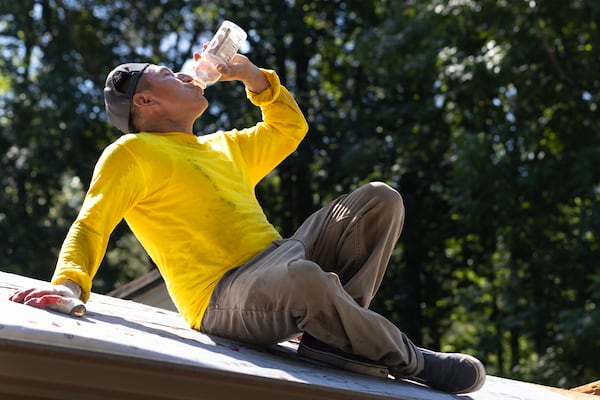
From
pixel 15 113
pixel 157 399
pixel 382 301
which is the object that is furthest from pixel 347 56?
pixel 157 399

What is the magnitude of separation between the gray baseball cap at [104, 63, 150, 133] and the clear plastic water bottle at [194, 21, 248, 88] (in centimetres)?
24

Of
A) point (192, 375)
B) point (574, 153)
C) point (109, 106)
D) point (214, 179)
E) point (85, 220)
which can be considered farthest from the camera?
point (574, 153)

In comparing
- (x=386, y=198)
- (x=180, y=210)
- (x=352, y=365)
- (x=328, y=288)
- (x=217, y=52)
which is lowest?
(x=352, y=365)

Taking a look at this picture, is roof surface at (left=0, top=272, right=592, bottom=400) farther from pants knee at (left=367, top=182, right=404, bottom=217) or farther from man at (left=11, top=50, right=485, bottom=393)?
pants knee at (left=367, top=182, right=404, bottom=217)

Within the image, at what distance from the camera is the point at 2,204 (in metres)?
15.8

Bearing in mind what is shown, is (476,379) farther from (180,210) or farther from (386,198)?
(180,210)

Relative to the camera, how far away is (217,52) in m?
3.91

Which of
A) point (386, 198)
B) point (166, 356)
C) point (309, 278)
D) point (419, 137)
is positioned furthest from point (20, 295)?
point (419, 137)

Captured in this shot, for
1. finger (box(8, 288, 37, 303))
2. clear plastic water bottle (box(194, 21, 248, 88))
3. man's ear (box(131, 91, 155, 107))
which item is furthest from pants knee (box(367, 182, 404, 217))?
finger (box(8, 288, 37, 303))

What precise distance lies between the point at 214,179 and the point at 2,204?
12.7 meters

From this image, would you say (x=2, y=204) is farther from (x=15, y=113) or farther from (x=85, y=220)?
(x=85, y=220)

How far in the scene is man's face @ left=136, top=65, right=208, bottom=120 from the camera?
396 centimetres

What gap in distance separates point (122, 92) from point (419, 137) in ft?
35.6

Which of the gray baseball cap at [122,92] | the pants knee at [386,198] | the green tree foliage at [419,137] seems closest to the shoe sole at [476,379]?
the pants knee at [386,198]
